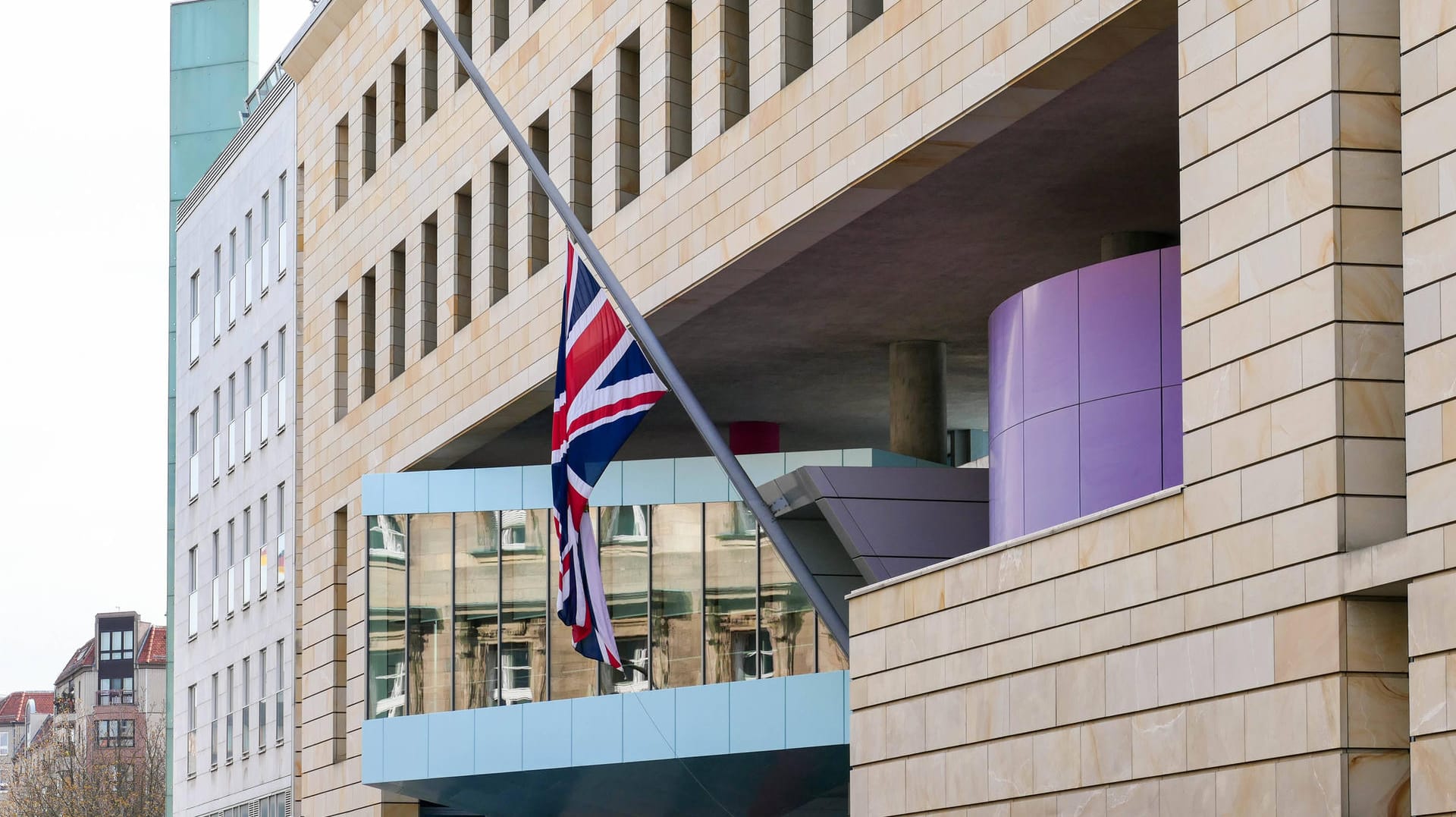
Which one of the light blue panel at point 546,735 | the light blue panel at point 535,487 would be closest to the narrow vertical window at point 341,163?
the light blue panel at point 535,487

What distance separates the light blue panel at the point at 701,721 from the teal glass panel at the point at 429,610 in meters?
6.87

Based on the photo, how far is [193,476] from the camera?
65.9 metres

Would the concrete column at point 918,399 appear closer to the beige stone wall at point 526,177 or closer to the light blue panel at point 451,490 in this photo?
the beige stone wall at point 526,177

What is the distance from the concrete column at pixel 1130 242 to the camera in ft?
106

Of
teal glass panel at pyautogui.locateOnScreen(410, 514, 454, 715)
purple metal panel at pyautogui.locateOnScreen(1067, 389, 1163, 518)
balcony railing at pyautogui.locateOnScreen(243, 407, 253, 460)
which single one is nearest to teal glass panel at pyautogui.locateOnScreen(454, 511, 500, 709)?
teal glass panel at pyautogui.locateOnScreen(410, 514, 454, 715)

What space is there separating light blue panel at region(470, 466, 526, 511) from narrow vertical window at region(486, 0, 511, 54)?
7825mm

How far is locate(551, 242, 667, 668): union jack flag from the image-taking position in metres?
25.8

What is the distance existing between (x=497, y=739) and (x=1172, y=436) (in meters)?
17.5

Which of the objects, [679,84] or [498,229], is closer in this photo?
[679,84]

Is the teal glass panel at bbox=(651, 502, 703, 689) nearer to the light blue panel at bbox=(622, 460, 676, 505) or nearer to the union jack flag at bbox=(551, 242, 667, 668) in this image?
the light blue panel at bbox=(622, 460, 676, 505)

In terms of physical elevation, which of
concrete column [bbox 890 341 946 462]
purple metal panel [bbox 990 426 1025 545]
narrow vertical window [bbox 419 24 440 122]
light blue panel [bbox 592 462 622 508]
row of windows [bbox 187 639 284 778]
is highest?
narrow vertical window [bbox 419 24 440 122]

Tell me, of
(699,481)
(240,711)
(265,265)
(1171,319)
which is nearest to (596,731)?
(699,481)

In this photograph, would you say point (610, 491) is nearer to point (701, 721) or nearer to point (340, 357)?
point (701, 721)

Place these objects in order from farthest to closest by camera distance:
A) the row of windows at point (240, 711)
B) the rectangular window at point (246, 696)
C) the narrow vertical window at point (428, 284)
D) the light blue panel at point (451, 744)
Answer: the rectangular window at point (246, 696)
the row of windows at point (240, 711)
the narrow vertical window at point (428, 284)
the light blue panel at point (451, 744)
